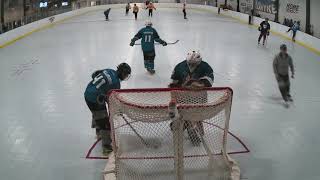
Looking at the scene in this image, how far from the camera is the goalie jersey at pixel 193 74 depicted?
5281 mm

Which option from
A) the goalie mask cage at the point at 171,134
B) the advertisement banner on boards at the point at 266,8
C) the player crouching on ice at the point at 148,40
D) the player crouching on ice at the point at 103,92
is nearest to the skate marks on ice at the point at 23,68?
the player crouching on ice at the point at 148,40

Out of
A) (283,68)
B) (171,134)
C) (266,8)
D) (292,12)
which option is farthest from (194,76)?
(266,8)

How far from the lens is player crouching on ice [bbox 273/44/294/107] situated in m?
7.43

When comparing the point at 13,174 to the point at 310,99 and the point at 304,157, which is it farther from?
the point at 310,99

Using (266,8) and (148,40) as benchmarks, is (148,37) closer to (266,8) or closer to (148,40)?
(148,40)

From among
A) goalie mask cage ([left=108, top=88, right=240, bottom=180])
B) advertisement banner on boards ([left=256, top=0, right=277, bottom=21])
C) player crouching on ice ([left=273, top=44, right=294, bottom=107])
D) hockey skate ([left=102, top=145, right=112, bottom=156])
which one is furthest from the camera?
advertisement banner on boards ([left=256, top=0, right=277, bottom=21])

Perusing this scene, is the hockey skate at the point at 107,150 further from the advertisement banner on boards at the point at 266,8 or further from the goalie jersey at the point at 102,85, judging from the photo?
the advertisement banner on boards at the point at 266,8

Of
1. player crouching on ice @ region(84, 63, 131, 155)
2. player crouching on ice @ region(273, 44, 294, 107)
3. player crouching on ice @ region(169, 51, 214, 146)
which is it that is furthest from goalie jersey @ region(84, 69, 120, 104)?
player crouching on ice @ region(273, 44, 294, 107)

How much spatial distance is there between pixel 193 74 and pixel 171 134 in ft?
3.29

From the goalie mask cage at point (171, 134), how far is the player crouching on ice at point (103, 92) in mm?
302

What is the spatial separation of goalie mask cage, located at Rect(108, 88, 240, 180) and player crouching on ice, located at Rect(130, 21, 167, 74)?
4895mm

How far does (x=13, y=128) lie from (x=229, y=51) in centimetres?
880

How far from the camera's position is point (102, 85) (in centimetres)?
511

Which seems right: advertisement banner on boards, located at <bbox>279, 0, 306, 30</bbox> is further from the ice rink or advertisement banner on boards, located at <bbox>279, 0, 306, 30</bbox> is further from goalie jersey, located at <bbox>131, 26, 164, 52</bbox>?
goalie jersey, located at <bbox>131, 26, 164, 52</bbox>
